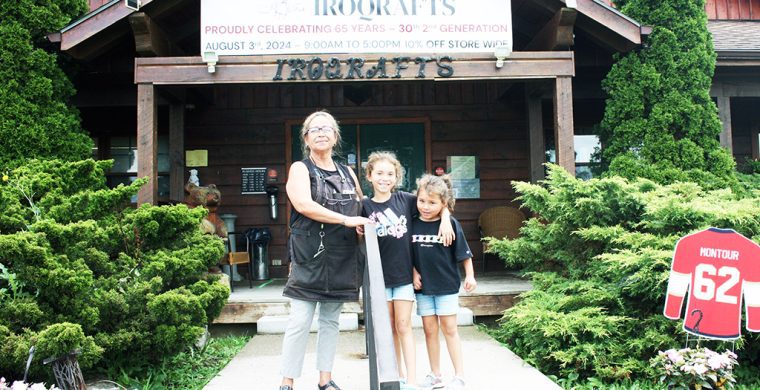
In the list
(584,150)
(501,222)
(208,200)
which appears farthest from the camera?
(584,150)

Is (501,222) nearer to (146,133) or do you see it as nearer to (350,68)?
(350,68)

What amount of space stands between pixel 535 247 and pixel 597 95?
3.25 metres

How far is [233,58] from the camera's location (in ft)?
17.7

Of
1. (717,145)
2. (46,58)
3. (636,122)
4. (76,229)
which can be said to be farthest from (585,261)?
(46,58)

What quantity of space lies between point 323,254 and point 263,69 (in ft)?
10.5

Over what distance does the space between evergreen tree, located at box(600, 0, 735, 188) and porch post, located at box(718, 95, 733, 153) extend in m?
0.73

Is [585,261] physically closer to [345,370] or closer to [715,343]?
[715,343]

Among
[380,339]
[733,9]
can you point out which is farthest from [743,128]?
[380,339]

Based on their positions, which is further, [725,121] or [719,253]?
[725,121]

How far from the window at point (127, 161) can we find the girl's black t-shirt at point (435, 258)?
5.92 meters

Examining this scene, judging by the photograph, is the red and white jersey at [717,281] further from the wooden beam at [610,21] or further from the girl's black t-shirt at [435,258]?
the wooden beam at [610,21]

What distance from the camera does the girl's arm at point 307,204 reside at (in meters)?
2.62

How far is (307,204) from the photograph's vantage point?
2.64 m

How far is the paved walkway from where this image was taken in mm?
3375
